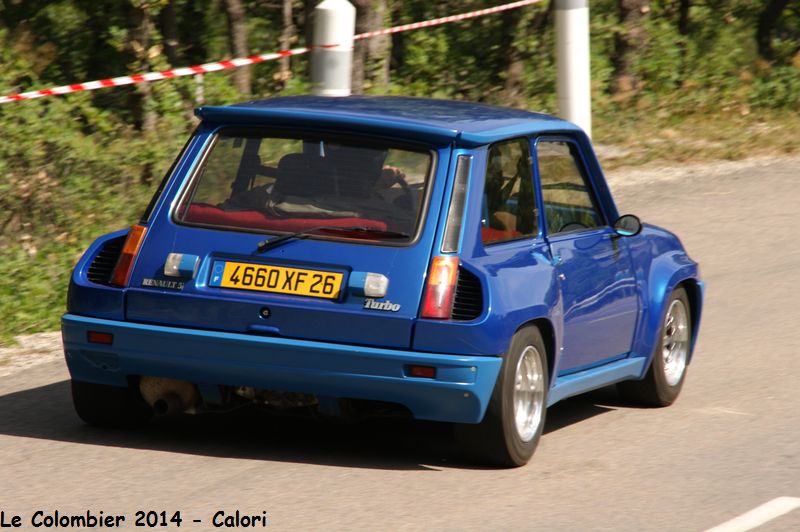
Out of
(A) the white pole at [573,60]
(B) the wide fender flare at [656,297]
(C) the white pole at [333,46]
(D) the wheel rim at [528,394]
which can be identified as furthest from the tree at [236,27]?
(D) the wheel rim at [528,394]

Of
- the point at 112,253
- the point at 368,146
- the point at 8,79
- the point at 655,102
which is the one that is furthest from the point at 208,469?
the point at 655,102

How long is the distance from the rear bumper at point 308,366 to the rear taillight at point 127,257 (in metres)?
0.19

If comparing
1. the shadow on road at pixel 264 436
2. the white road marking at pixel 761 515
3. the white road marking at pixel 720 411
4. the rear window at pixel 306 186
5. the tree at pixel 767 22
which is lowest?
the tree at pixel 767 22

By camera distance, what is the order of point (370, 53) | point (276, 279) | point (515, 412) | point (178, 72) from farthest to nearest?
point (370, 53) < point (178, 72) < point (515, 412) < point (276, 279)

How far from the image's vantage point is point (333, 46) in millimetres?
13312

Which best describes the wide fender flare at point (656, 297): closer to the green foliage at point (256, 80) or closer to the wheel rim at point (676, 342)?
the wheel rim at point (676, 342)

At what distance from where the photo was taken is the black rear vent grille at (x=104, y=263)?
258 inches

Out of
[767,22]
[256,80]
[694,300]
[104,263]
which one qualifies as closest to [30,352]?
[104,263]

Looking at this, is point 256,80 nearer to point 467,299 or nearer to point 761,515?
point 467,299

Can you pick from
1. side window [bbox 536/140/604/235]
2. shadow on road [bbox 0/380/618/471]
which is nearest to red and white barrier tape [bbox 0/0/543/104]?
shadow on road [bbox 0/380/618/471]

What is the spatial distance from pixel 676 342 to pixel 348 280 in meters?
2.73

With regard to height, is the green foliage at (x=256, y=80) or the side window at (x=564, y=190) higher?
the side window at (x=564, y=190)

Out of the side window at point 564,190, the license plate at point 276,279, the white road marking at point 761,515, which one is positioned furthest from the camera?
the side window at point 564,190

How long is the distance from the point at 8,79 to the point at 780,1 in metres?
12.9
